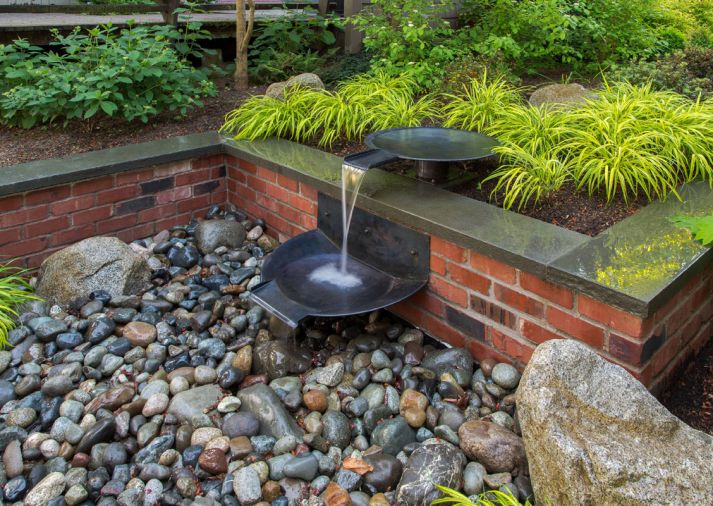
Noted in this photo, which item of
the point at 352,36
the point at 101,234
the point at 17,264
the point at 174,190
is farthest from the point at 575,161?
the point at 352,36

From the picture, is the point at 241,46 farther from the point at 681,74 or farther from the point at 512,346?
the point at 512,346

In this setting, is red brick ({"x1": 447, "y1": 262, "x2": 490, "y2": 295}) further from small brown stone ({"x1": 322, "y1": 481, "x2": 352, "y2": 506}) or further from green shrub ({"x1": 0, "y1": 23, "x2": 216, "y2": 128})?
green shrub ({"x1": 0, "y1": 23, "x2": 216, "y2": 128})

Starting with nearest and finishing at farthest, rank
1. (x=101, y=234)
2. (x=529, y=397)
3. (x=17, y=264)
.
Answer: (x=529, y=397)
(x=17, y=264)
(x=101, y=234)

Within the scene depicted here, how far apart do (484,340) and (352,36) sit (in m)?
4.16

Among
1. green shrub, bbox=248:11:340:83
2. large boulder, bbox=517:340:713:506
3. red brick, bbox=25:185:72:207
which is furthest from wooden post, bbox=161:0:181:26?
large boulder, bbox=517:340:713:506

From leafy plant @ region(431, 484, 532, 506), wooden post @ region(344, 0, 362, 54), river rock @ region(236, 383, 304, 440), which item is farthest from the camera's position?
wooden post @ region(344, 0, 362, 54)

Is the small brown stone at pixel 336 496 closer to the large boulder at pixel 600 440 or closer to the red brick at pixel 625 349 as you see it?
the large boulder at pixel 600 440

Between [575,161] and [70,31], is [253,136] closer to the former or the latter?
[575,161]

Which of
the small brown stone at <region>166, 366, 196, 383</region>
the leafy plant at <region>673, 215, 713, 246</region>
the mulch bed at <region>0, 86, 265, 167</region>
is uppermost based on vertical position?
the leafy plant at <region>673, 215, 713, 246</region>

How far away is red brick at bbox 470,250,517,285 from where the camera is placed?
2.51 metres

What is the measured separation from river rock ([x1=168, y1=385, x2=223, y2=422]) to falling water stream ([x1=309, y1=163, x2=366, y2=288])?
71 cm

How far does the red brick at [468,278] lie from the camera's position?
2.62m

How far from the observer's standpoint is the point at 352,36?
6.14 meters

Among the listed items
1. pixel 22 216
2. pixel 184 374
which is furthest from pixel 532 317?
pixel 22 216
